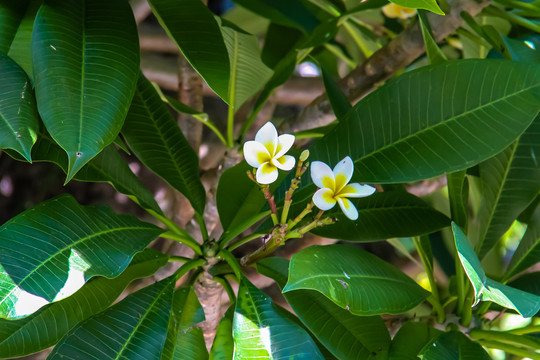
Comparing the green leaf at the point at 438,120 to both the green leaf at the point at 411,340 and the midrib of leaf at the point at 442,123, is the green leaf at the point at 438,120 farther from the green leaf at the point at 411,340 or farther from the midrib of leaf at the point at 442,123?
the green leaf at the point at 411,340

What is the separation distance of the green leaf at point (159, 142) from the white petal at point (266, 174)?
26 cm

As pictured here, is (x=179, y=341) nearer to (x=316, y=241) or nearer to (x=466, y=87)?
(x=466, y=87)

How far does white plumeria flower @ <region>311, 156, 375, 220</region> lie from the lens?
1.92 ft

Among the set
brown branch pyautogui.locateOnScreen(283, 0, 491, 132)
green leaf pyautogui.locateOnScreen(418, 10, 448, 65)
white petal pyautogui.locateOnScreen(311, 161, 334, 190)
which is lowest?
white petal pyautogui.locateOnScreen(311, 161, 334, 190)

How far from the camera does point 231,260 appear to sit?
71 cm

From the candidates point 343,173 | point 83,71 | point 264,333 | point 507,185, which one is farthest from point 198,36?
point 507,185

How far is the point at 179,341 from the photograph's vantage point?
66 centimetres

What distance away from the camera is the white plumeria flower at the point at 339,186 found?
584mm

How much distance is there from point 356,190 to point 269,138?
0.11m

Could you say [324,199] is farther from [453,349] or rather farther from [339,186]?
[453,349]

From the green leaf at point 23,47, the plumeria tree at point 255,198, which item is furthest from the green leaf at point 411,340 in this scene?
the green leaf at point 23,47

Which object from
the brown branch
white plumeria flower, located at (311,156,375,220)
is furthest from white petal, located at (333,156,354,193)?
the brown branch

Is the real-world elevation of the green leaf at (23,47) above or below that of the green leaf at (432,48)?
below

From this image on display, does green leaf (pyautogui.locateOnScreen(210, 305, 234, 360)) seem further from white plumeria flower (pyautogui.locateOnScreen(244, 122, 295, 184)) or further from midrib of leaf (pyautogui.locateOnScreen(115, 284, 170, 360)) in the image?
white plumeria flower (pyautogui.locateOnScreen(244, 122, 295, 184))
